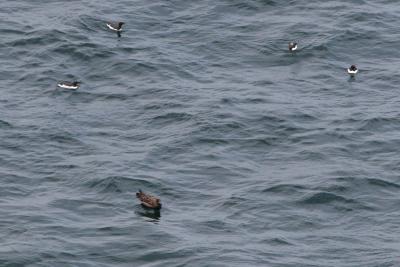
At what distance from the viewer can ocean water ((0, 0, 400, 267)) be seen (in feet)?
178

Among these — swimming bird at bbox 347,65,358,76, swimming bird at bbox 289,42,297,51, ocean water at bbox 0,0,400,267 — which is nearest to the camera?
ocean water at bbox 0,0,400,267

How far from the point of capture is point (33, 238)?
53.8 metres

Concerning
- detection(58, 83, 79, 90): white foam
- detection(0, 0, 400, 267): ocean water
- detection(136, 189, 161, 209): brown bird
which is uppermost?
detection(136, 189, 161, 209): brown bird

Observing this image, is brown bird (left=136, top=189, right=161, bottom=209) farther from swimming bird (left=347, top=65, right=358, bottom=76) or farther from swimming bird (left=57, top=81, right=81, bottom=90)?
swimming bird (left=347, top=65, right=358, bottom=76)

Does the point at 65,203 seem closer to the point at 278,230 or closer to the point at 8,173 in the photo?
the point at 8,173

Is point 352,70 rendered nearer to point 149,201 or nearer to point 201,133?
point 201,133

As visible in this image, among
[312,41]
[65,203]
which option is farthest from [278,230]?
[312,41]

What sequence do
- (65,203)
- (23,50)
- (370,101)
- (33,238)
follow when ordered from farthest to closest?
(23,50), (370,101), (65,203), (33,238)

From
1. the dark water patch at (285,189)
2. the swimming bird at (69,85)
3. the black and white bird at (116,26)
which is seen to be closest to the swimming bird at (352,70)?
the black and white bird at (116,26)

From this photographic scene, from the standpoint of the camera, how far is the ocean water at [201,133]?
178 ft

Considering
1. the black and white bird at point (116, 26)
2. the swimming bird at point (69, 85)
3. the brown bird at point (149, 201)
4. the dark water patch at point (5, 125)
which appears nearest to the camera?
the brown bird at point (149, 201)

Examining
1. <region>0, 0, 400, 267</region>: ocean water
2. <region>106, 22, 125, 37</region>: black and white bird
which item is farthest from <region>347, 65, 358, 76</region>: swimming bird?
<region>106, 22, 125, 37</region>: black and white bird

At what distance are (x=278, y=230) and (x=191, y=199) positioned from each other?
481cm

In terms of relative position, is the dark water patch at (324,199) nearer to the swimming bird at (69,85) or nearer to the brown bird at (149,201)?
the brown bird at (149,201)
